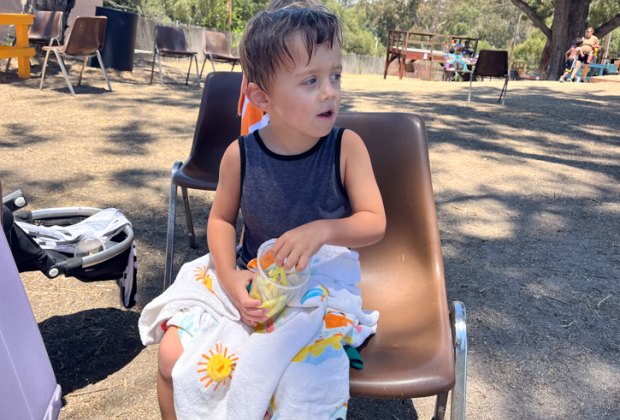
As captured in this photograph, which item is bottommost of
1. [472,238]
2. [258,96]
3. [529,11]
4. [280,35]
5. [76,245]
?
[472,238]

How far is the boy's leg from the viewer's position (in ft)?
4.53

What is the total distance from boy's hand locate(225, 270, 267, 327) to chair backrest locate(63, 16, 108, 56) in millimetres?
7105

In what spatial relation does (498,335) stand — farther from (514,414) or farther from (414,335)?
(414,335)

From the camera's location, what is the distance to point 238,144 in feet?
5.39

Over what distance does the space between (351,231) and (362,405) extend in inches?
38.6

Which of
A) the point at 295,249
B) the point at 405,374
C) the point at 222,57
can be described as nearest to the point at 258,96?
the point at 295,249

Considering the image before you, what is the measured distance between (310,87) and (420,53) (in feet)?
73.8

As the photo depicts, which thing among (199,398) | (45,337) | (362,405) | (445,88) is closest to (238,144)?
(199,398)

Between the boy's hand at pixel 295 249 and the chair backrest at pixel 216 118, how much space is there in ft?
5.92

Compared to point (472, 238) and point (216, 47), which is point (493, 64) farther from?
point (472, 238)

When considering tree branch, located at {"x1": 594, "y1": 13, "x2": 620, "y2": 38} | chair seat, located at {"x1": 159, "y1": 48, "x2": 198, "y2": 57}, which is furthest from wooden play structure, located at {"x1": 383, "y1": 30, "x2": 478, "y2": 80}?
chair seat, located at {"x1": 159, "y1": 48, "x2": 198, "y2": 57}

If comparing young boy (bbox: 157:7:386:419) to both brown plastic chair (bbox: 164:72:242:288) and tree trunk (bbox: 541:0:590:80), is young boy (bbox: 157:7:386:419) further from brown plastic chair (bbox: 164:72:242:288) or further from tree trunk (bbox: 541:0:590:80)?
tree trunk (bbox: 541:0:590:80)

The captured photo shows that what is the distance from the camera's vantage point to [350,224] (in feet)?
4.91

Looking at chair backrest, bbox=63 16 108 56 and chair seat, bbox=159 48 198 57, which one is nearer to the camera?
chair backrest, bbox=63 16 108 56
